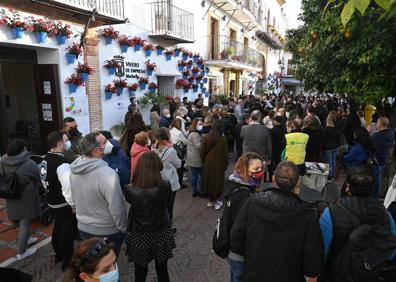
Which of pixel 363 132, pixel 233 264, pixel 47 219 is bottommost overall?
pixel 47 219

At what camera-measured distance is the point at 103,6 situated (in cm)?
902

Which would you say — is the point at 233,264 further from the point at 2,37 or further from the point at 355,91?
the point at 2,37

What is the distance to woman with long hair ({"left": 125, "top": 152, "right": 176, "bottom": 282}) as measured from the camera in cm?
303

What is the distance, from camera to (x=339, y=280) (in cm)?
247

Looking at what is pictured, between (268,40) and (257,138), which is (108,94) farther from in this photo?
(268,40)

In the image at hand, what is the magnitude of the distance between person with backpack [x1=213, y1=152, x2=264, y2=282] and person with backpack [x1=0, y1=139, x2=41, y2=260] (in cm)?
270

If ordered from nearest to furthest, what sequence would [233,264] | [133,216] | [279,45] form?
[233,264] < [133,216] < [279,45]

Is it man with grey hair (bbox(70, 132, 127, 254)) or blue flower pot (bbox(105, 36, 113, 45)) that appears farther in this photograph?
blue flower pot (bbox(105, 36, 113, 45))

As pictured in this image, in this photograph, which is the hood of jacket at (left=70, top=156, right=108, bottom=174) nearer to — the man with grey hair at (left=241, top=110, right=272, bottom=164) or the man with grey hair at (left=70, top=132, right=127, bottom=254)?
the man with grey hair at (left=70, top=132, right=127, bottom=254)

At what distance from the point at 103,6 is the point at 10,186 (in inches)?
265

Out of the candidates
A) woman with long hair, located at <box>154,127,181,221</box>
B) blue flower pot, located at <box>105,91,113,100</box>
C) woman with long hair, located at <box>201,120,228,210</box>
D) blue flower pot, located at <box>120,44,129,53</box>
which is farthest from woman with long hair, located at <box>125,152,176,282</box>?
blue flower pot, located at <box>120,44,129,53</box>

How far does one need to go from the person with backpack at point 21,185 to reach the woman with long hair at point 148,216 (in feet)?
5.92

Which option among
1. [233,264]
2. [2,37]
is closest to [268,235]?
[233,264]

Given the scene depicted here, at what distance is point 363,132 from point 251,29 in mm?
20370
